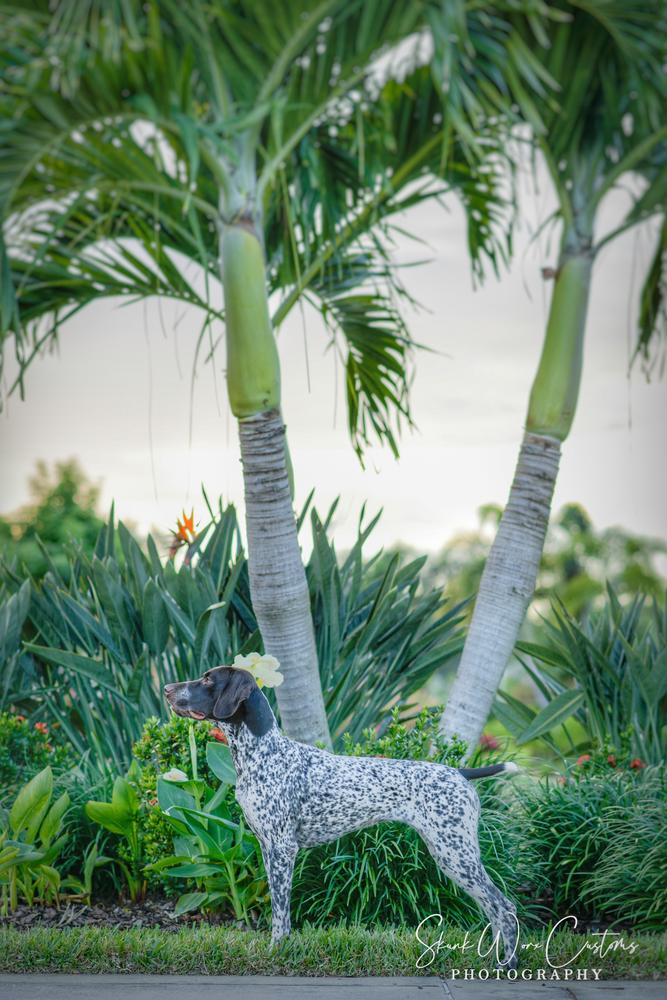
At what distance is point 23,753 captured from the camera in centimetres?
564

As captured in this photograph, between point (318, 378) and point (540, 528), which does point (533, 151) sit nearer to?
point (540, 528)

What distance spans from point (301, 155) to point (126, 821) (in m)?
4.02

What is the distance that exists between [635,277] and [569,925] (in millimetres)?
3941

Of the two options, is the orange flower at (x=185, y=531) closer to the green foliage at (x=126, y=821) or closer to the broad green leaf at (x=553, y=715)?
the green foliage at (x=126, y=821)

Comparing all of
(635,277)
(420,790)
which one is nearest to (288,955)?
(420,790)

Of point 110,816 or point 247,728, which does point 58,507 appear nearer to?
point 110,816

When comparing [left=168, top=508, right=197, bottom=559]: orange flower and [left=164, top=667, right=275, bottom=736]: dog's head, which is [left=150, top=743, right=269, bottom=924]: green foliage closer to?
[left=164, top=667, right=275, bottom=736]: dog's head

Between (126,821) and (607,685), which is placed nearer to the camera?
(126,821)

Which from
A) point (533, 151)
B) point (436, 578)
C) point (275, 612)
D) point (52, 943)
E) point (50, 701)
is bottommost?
point (436, 578)

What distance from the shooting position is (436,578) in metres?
41.1

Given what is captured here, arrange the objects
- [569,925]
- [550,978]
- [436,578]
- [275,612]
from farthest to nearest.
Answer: [436,578], [275,612], [569,925], [550,978]

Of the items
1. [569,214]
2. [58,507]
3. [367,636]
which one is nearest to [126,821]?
[367,636]
